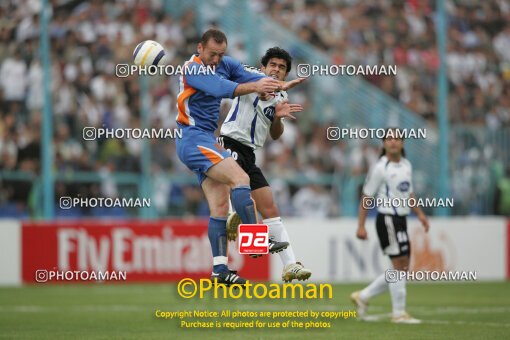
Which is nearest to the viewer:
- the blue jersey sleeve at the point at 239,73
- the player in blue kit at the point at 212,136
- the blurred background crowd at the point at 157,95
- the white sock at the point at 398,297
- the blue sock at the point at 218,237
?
the player in blue kit at the point at 212,136

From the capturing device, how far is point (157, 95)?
21562 millimetres

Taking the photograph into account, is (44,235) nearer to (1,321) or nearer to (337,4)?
(1,321)

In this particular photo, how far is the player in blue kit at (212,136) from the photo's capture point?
11.0m

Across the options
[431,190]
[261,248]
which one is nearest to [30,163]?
[431,190]

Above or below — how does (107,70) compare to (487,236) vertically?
above

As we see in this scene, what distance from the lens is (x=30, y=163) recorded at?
19531 mm

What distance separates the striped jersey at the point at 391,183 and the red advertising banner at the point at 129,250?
21.5 feet

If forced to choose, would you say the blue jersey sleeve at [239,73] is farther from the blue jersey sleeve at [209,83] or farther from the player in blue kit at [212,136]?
the blue jersey sleeve at [209,83]

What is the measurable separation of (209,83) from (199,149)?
31.1 inches

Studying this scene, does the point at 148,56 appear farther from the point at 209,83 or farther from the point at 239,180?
the point at 239,180

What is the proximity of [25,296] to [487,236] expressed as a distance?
9967 millimetres

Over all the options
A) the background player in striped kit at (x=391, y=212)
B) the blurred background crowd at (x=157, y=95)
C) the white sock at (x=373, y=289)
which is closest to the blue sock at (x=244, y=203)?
the background player in striped kit at (x=391, y=212)

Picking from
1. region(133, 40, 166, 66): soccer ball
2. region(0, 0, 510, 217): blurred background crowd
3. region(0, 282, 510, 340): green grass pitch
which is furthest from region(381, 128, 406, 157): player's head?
region(0, 0, 510, 217): blurred background crowd

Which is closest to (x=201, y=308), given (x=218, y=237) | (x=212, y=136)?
(x=218, y=237)
